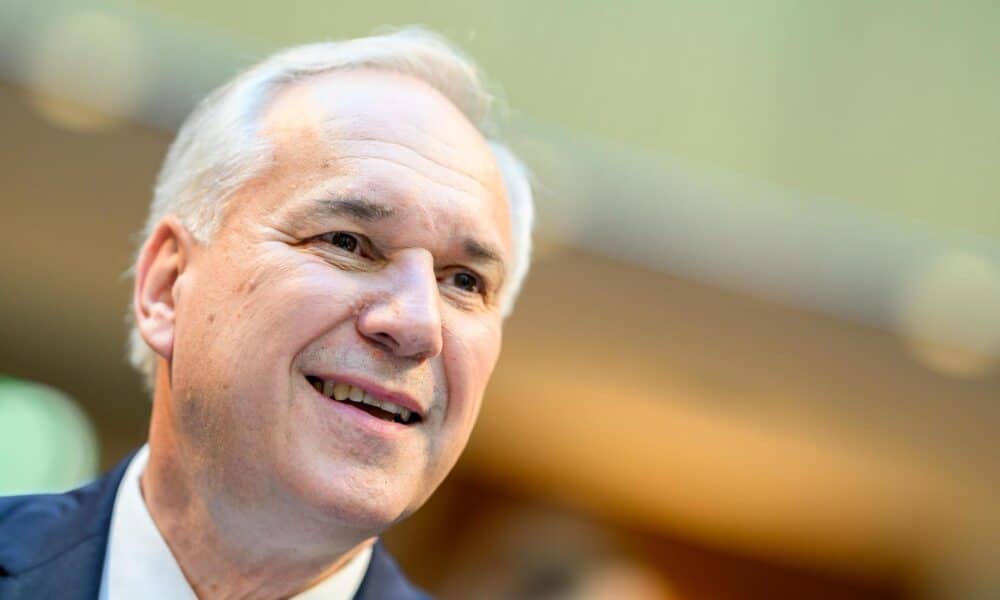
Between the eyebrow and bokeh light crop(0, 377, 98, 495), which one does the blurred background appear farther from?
the eyebrow

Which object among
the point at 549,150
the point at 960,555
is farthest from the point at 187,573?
the point at 960,555

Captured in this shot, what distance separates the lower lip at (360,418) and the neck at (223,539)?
0.40 ft

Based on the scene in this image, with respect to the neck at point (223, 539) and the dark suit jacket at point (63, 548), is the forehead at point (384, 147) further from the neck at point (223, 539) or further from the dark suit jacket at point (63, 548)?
the dark suit jacket at point (63, 548)

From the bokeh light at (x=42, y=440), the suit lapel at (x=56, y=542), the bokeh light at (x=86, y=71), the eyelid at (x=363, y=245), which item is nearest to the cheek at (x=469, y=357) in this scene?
the eyelid at (x=363, y=245)

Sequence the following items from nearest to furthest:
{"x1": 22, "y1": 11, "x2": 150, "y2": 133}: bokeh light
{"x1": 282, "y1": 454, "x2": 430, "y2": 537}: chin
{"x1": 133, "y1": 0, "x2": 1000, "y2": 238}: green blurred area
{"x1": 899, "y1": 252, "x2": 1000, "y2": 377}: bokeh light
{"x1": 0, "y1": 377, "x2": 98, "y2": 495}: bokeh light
Answer: {"x1": 282, "y1": 454, "x2": 430, "y2": 537}: chin < {"x1": 0, "y1": 377, "x2": 98, "y2": 495}: bokeh light < {"x1": 22, "y1": 11, "x2": 150, "y2": 133}: bokeh light < {"x1": 133, "y1": 0, "x2": 1000, "y2": 238}: green blurred area < {"x1": 899, "y1": 252, "x2": 1000, "y2": 377}: bokeh light

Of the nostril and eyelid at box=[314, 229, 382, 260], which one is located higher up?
eyelid at box=[314, 229, 382, 260]

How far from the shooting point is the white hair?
1.28 meters

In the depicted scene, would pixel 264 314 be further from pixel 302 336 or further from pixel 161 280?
pixel 161 280

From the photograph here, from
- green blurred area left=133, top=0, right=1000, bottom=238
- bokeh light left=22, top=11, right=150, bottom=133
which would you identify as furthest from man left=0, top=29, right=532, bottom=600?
bokeh light left=22, top=11, right=150, bottom=133

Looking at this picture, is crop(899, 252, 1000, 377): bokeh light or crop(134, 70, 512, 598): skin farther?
crop(899, 252, 1000, 377): bokeh light

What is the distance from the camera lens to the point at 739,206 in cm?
413

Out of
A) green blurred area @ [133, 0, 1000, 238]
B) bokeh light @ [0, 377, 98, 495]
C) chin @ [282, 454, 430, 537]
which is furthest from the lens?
green blurred area @ [133, 0, 1000, 238]

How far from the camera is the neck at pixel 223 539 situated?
118 cm

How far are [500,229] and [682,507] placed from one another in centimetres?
482
